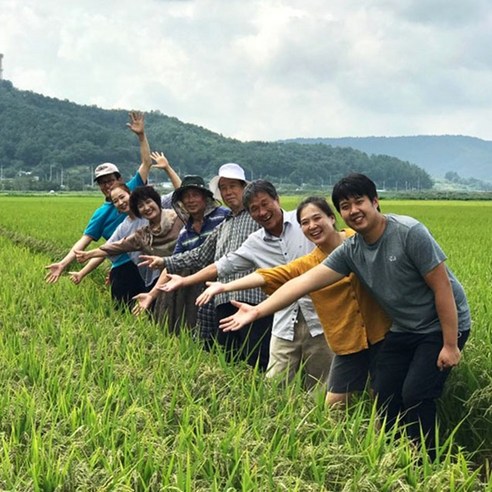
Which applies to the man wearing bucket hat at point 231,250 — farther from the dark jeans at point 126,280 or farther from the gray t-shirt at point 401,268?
the dark jeans at point 126,280

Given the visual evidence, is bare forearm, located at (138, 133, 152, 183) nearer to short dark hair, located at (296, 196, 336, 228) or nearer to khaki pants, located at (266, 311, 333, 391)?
khaki pants, located at (266, 311, 333, 391)

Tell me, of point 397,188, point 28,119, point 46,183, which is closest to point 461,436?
point 46,183

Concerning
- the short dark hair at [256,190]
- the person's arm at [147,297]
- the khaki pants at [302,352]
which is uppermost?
the short dark hair at [256,190]

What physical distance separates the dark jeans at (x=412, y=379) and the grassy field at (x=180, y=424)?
0.15 m

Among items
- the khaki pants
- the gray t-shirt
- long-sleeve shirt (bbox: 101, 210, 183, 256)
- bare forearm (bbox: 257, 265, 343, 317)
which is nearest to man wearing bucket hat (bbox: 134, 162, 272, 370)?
the khaki pants

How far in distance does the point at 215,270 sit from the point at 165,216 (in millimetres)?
1169

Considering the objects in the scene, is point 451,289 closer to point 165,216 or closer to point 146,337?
point 146,337

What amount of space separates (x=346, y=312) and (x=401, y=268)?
48 cm

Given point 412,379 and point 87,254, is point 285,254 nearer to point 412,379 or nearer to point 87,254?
point 412,379

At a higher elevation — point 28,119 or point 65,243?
point 28,119

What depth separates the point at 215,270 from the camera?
382cm

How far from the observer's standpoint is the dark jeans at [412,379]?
286cm

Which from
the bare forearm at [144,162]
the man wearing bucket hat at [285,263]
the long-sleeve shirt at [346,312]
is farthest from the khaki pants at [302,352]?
the bare forearm at [144,162]

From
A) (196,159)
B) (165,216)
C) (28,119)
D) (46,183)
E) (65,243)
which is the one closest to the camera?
(165,216)
